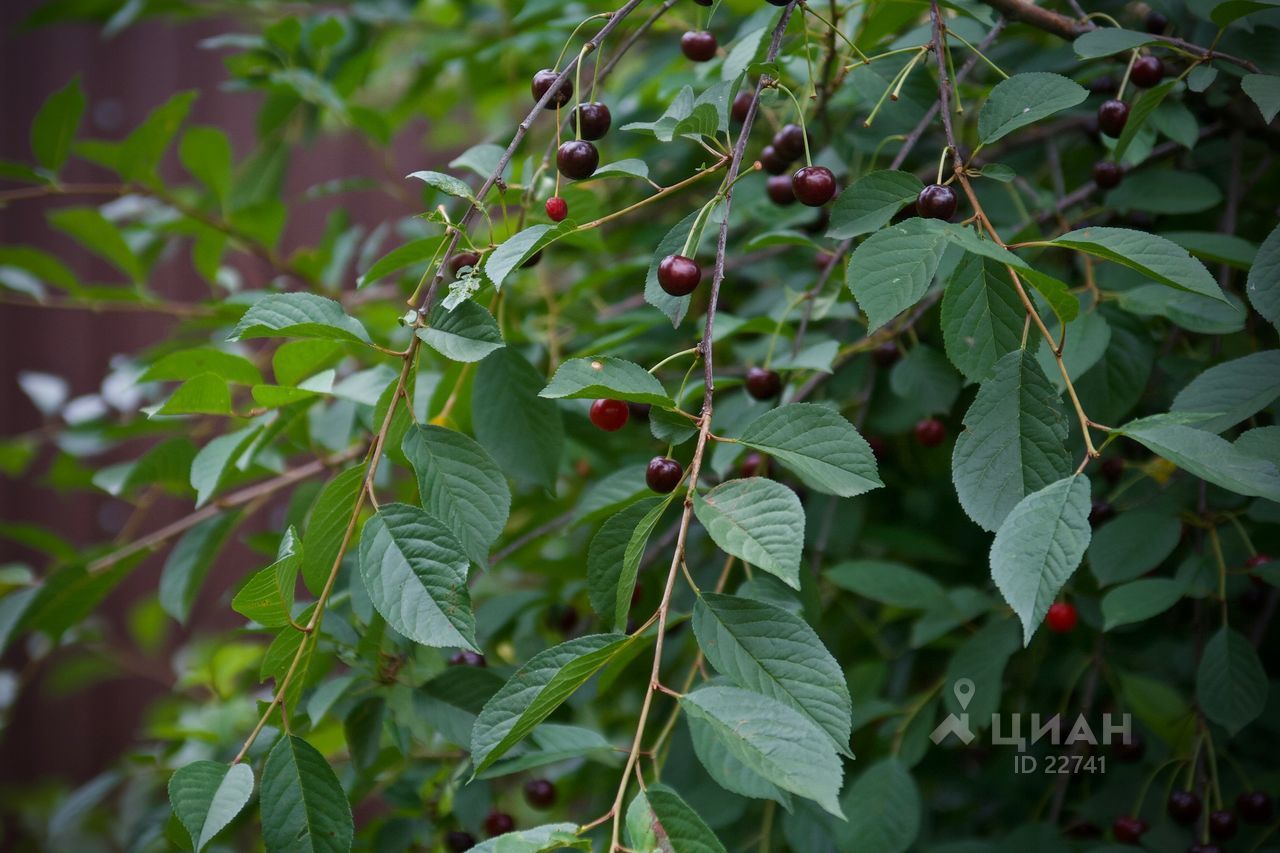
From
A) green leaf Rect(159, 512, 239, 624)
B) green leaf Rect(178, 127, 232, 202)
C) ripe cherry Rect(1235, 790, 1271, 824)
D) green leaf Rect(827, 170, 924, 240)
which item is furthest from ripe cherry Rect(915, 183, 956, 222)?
green leaf Rect(178, 127, 232, 202)

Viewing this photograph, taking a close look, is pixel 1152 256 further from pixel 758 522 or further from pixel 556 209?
pixel 556 209

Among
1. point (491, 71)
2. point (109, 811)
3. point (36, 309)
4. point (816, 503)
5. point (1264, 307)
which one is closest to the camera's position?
point (1264, 307)

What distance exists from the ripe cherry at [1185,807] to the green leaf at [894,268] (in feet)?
1.98

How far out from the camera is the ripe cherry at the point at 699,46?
90 cm

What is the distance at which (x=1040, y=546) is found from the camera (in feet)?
1.78

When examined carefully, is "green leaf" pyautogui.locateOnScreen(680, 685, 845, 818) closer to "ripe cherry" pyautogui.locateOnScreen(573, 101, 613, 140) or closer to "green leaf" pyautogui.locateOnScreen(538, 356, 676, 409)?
"green leaf" pyautogui.locateOnScreen(538, 356, 676, 409)

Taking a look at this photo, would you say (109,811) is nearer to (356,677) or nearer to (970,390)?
(356,677)

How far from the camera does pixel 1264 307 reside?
66 centimetres

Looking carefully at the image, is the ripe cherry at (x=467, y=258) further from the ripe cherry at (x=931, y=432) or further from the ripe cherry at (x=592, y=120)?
the ripe cherry at (x=931, y=432)

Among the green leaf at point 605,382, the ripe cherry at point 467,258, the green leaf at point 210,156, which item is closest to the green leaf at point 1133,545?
the green leaf at point 605,382

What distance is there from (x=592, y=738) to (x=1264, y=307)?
0.57 meters

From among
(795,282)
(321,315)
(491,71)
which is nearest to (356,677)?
(321,315)

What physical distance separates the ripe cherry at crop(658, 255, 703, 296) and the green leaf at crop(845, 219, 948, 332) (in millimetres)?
103

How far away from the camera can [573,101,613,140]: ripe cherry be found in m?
0.71
